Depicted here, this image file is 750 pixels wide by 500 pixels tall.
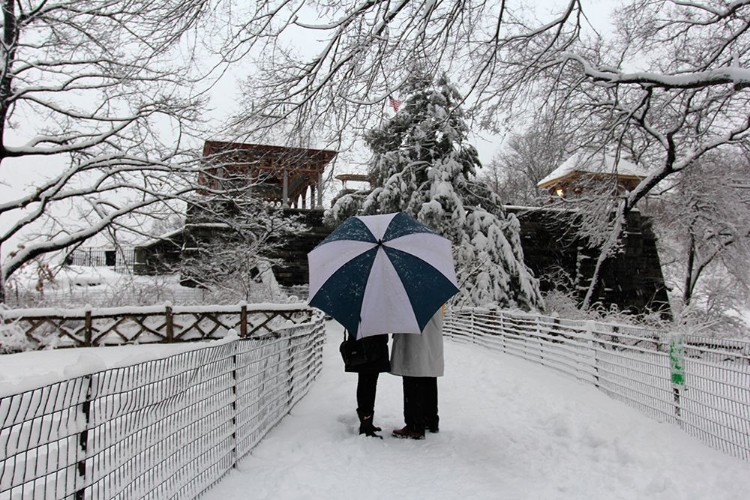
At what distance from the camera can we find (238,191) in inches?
728

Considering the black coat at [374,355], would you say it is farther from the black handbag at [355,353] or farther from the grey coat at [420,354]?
the grey coat at [420,354]

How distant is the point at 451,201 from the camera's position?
21031 mm

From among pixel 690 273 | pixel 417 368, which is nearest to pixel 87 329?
pixel 417 368

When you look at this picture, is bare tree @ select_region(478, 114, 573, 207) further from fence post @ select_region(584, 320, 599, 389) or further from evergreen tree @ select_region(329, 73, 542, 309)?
fence post @ select_region(584, 320, 599, 389)

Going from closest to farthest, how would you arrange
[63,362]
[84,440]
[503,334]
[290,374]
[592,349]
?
[84,440], [290,374], [592,349], [63,362], [503,334]

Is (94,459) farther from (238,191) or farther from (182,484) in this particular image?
(238,191)

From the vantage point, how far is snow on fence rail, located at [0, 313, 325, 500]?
2.10m

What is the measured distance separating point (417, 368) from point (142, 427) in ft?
9.15

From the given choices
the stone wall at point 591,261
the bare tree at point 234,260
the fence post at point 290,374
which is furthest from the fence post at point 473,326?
the stone wall at point 591,261

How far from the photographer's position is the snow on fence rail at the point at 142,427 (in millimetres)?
2104

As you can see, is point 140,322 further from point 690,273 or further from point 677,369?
point 690,273

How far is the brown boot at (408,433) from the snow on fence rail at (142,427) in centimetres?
129

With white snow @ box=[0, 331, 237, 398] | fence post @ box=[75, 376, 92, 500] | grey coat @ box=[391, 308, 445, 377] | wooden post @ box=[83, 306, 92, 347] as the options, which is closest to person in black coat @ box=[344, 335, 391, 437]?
grey coat @ box=[391, 308, 445, 377]

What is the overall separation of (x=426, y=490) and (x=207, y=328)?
14.5 m
